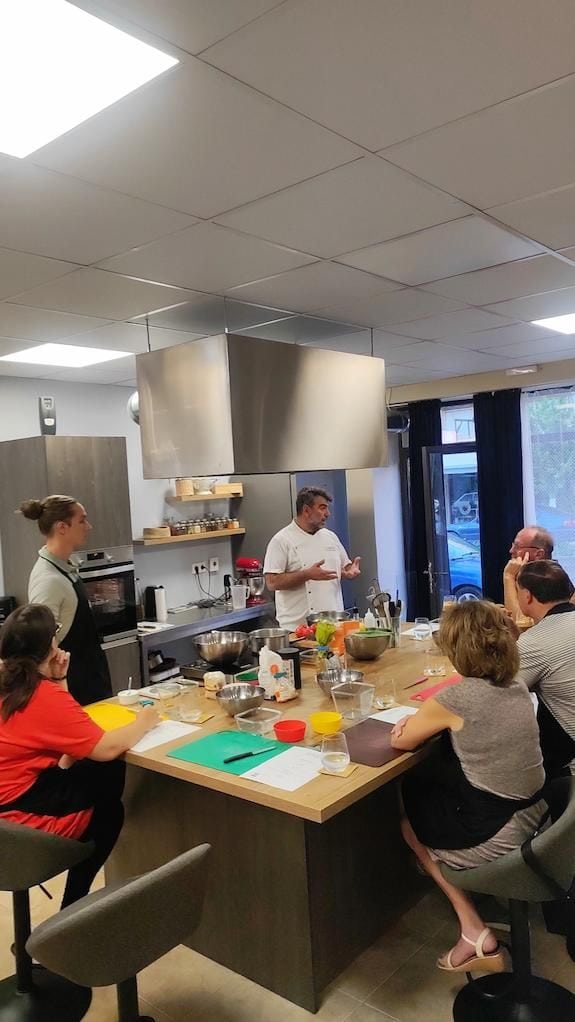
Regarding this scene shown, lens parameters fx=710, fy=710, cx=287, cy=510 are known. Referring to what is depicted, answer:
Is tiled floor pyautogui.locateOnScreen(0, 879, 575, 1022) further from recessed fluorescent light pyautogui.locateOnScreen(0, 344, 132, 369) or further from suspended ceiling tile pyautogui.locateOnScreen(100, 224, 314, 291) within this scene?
recessed fluorescent light pyautogui.locateOnScreen(0, 344, 132, 369)

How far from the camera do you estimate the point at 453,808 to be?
217 cm

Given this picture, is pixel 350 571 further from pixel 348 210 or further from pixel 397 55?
pixel 397 55

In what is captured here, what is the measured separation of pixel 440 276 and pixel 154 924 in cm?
259

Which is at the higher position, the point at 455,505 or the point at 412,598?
the point at 455,505

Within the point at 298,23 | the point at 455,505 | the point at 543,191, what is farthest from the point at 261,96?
the point at 455,505

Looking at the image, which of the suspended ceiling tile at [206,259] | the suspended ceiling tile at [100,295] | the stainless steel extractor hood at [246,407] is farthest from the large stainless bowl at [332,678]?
the suspended ceiling tile at [100,295]

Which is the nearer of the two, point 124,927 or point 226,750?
point 124,927

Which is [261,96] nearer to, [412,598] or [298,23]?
A: [298,23]

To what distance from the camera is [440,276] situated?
9.95ft

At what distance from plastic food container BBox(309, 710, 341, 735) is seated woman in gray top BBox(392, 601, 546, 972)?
→ 0.23 meters

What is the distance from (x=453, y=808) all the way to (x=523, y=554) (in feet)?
6.98

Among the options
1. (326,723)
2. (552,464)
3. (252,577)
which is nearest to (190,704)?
(326,723)

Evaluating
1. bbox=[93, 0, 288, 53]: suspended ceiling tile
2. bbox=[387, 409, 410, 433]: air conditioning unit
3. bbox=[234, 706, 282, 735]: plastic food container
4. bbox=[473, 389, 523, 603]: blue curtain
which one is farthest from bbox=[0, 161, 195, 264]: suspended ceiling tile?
bbox=[473, 389, 523, 603]: blue curtain

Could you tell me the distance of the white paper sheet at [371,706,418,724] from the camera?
2.50m
